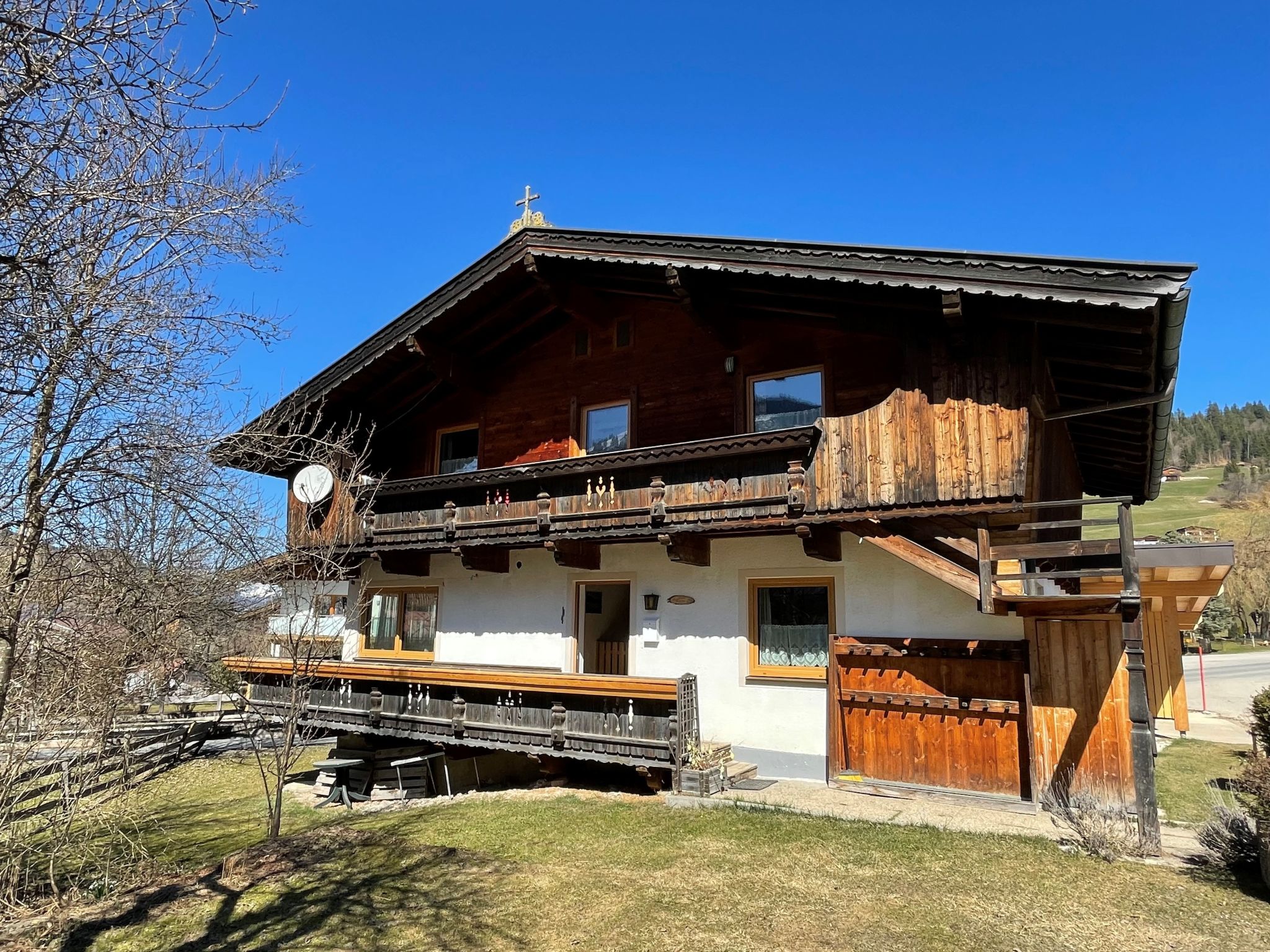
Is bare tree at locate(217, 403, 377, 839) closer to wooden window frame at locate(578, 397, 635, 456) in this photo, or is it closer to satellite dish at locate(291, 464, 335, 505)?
satellite dish at locate(291, 464, 335, 505)

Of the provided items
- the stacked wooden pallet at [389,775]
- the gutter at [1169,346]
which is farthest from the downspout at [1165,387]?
the stacked wooden pallet at [389,775]

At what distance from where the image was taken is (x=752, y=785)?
31.6 ft

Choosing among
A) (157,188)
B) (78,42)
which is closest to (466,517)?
(157,188)

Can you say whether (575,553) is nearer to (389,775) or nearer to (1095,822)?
(389,775)

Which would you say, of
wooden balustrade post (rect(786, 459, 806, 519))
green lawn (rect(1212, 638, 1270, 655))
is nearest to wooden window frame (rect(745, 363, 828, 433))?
wooden balustrade post (rect(786, 459, 806, 519))

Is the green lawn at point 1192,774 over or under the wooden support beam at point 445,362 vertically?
under

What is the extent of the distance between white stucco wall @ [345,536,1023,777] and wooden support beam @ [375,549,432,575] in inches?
20.2

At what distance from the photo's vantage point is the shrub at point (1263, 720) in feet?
20.5

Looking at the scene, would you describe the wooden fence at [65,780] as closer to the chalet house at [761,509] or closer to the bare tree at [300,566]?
the bare tree at [300,566]

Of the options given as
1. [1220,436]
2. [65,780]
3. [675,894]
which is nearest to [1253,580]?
[675,894]

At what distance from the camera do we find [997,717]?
8.87 meters

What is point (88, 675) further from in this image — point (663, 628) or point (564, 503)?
point (663, 628)

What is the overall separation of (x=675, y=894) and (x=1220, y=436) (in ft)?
524

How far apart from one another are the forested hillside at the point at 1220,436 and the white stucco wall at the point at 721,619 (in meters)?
139
